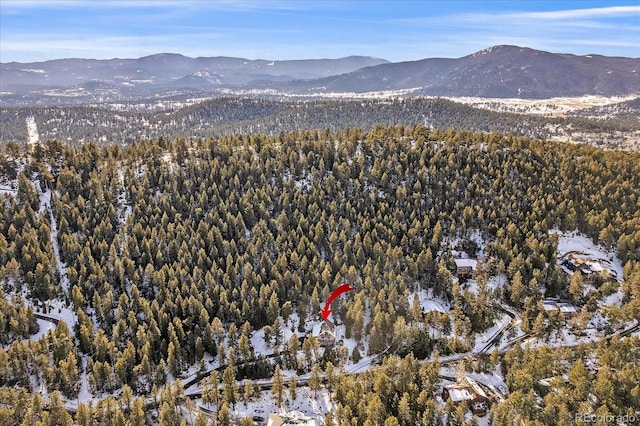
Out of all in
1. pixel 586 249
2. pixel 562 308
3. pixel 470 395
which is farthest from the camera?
pixel 586 249

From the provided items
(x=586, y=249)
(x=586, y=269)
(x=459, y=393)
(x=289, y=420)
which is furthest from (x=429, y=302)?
(x=586, y=249)

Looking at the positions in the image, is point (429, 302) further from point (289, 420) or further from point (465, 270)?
point (289, 420)

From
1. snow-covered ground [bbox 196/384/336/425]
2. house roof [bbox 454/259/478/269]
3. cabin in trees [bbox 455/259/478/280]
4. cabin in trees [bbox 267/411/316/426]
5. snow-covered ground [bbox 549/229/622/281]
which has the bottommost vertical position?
snow-covered ground [bbox 196/384/336/425]

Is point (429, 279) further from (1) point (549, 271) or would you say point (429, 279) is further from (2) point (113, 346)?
(2) point (113, 346)

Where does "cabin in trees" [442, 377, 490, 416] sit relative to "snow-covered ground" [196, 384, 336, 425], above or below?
above

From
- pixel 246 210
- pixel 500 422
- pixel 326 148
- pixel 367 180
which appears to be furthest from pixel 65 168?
pixel 500 422

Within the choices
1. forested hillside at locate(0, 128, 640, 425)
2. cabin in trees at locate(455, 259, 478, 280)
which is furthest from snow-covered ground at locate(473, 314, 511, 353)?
cabin in trees at locate(455, 259, 478, 280)

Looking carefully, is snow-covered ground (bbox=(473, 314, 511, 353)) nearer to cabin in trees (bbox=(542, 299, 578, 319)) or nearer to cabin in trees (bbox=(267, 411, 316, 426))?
cabin in trees (bbox=(542, 299, 578, 319))
